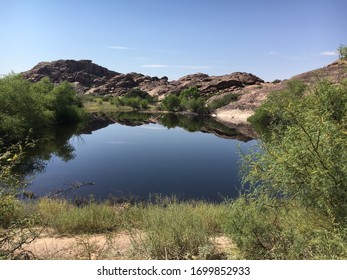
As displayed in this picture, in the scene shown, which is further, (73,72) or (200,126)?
(73,72)

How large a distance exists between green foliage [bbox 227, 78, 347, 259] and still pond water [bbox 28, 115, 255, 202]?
235 inches

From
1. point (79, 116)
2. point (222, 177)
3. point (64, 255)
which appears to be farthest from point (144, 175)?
point (79, 116)

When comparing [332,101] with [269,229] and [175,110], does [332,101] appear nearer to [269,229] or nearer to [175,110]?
[269,229]

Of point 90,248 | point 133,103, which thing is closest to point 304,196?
point 90,248

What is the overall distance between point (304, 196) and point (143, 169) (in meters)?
19.0

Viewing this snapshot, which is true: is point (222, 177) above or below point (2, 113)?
below

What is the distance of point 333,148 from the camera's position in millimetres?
4438

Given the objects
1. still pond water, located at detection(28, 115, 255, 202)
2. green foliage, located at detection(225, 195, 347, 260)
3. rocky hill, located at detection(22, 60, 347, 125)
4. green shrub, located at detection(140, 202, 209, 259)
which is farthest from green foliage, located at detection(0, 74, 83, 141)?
rocky hill, located at detection(22, 60, 347, 125)

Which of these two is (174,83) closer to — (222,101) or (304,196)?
(222,101)

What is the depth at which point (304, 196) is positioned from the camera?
4789mm

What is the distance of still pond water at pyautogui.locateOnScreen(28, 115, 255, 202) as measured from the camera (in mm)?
17766

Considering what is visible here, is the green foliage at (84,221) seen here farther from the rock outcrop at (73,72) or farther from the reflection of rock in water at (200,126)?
the rock outcrop at (73,72)

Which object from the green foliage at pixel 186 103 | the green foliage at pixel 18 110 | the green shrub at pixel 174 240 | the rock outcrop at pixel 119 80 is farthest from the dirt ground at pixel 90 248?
the rock outcrop at pixel 119 80
